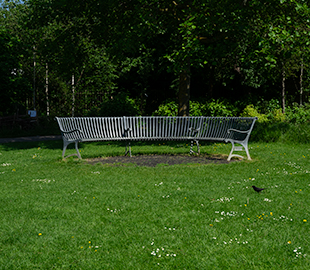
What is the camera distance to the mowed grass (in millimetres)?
3334

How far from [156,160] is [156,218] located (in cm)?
468

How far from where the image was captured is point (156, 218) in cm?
438

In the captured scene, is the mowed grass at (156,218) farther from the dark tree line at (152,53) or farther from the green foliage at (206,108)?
the green foliage at (206,108)

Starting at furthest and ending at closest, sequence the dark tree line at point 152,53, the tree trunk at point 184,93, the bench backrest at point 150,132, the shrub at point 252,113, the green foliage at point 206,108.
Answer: the shrub at point 252,113
the green foliage at point 206,108
the tree trunk at point 184,93
the dark tree line at point 152,53
the bench backrest at point 150,132

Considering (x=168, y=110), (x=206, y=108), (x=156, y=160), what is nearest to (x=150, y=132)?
(x=156, y=160)

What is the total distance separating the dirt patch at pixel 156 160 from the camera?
28.4 ft

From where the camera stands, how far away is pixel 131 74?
20.3 metres

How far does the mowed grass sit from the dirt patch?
3.14 ft

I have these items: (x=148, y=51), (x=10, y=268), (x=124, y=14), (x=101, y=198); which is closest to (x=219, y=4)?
(x=124, y=14)

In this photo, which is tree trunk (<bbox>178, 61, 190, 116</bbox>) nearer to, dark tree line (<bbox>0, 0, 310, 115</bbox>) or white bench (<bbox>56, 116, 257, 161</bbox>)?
dark tree line (<bbox>0, 0, 310, 115</bbox>)

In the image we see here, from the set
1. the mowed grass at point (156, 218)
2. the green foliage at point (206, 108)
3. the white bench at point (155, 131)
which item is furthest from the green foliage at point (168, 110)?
the mowed grass at point (156, 218)

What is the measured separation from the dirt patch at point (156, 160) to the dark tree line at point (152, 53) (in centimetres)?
258

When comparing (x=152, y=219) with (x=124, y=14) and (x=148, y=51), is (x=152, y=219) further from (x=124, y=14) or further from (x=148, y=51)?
(x=148, y=51)

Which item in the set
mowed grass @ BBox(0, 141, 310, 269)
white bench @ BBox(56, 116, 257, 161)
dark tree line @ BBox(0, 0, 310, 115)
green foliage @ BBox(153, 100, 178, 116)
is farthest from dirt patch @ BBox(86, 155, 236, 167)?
green foliage @ BBox(153, 100, 178, 116)
